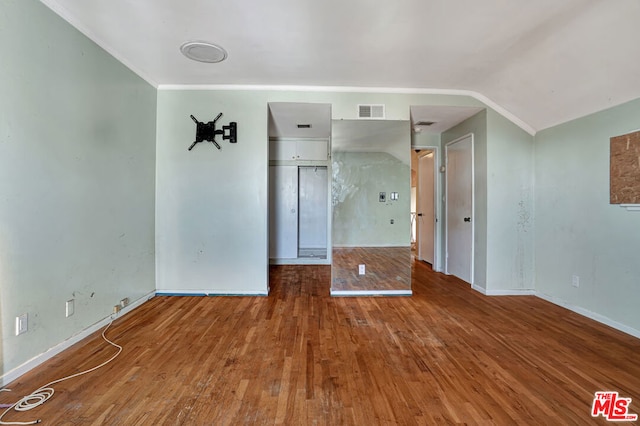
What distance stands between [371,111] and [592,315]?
321cm

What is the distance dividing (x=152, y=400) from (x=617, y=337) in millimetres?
3608

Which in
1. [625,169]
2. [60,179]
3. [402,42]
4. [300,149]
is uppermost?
[402,42]

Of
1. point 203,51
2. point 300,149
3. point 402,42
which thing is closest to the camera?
point 402,42

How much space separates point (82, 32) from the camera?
2168 millimetres

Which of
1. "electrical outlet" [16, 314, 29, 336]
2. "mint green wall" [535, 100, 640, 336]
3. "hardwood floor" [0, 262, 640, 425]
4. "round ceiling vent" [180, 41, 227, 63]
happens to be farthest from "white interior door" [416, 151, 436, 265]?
"electrical outlet" [16, 314, 29, 336]

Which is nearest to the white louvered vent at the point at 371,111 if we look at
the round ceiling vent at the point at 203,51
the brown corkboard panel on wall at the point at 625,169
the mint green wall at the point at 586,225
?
the round ceiling vent at the point at 203,51

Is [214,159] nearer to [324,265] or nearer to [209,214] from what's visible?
[209,214]

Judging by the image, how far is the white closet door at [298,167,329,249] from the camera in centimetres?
536

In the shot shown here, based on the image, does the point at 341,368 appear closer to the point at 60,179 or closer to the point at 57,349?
the point at 57,349

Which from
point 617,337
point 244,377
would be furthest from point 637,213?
point 244,377

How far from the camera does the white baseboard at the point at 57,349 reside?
5.46 ft

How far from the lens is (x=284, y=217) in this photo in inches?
202

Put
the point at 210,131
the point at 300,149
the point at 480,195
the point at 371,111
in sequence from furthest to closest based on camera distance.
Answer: the point at 300,149 < the point at 480,195 < the point at 371,111 < the point at 210,131
